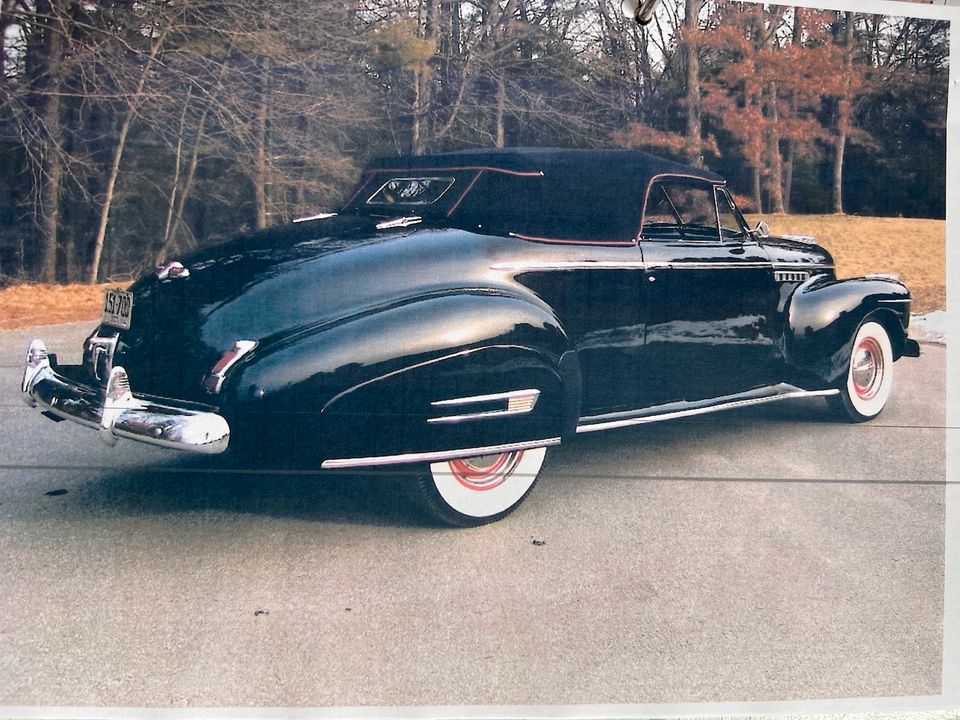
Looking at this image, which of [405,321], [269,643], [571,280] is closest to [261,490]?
[269,643]

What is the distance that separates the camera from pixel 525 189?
3.66 metres

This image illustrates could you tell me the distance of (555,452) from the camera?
12.2 ft

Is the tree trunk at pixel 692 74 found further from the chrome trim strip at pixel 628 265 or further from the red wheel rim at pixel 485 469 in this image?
the red wheel rim at pixel 485 469

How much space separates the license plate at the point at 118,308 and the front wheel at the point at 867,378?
291cm

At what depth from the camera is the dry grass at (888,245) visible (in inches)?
158

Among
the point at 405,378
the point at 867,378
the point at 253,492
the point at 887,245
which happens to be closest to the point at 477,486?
the point at 405,378

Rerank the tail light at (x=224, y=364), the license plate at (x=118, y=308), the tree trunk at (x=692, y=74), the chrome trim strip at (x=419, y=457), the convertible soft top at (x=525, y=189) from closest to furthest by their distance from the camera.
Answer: the tail light at (x=224, y=364)
the license plate at (x=118, y=308)
the chrome trim strip at (x=419, y=457)
the convertible soft top at (x=525, y=189)
the tree trunk at (x=692, y=74)

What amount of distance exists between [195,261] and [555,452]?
5.07 feet

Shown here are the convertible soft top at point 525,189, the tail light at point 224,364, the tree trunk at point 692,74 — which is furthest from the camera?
the tree trunk at point 692,74

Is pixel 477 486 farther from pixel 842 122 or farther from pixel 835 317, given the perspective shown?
pixel 842 122

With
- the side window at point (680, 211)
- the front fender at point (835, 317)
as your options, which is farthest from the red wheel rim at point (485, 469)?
the front fender at point (835, 317)

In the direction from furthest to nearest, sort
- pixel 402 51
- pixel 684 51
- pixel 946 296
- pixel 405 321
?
pixel 946 296 → pixel 684 51 → pixel 402 51 → pixel 405 321

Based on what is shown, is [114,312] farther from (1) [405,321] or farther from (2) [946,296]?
(2) [946,296]

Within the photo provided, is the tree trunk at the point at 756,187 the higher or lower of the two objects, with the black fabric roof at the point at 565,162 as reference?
lower
